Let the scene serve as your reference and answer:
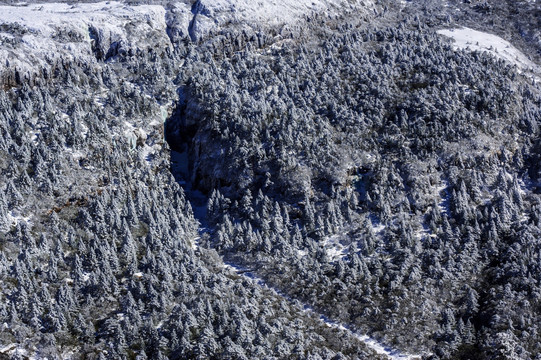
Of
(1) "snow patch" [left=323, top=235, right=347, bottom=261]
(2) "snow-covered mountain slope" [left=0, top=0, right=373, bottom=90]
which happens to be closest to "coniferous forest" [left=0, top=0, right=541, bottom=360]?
(1) "snow patch" [left=323, top=235, right=347, bottom=261]

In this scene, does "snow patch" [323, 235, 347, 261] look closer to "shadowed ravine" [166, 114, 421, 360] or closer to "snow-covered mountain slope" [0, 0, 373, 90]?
"shadowed ravine" [166, 114, 421, 360]

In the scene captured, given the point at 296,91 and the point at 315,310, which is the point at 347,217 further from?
the point at 296,91

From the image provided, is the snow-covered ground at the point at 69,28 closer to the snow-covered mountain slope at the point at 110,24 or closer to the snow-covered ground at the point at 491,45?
the snow-covered mountain slope at the point at 110,24

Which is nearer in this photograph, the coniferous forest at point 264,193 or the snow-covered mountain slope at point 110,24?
the coniferous forest at point 264,193

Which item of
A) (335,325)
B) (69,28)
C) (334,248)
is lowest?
(335,325)

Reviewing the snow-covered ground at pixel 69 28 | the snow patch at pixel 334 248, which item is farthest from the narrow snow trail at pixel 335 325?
the snow-covered ground at pixel 69 28

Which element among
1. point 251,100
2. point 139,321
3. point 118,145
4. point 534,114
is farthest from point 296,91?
point 139,321

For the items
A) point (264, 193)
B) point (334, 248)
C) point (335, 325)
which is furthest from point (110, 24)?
point (335, 325)

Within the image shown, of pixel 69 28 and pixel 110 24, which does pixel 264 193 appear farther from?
pixel 69 28
